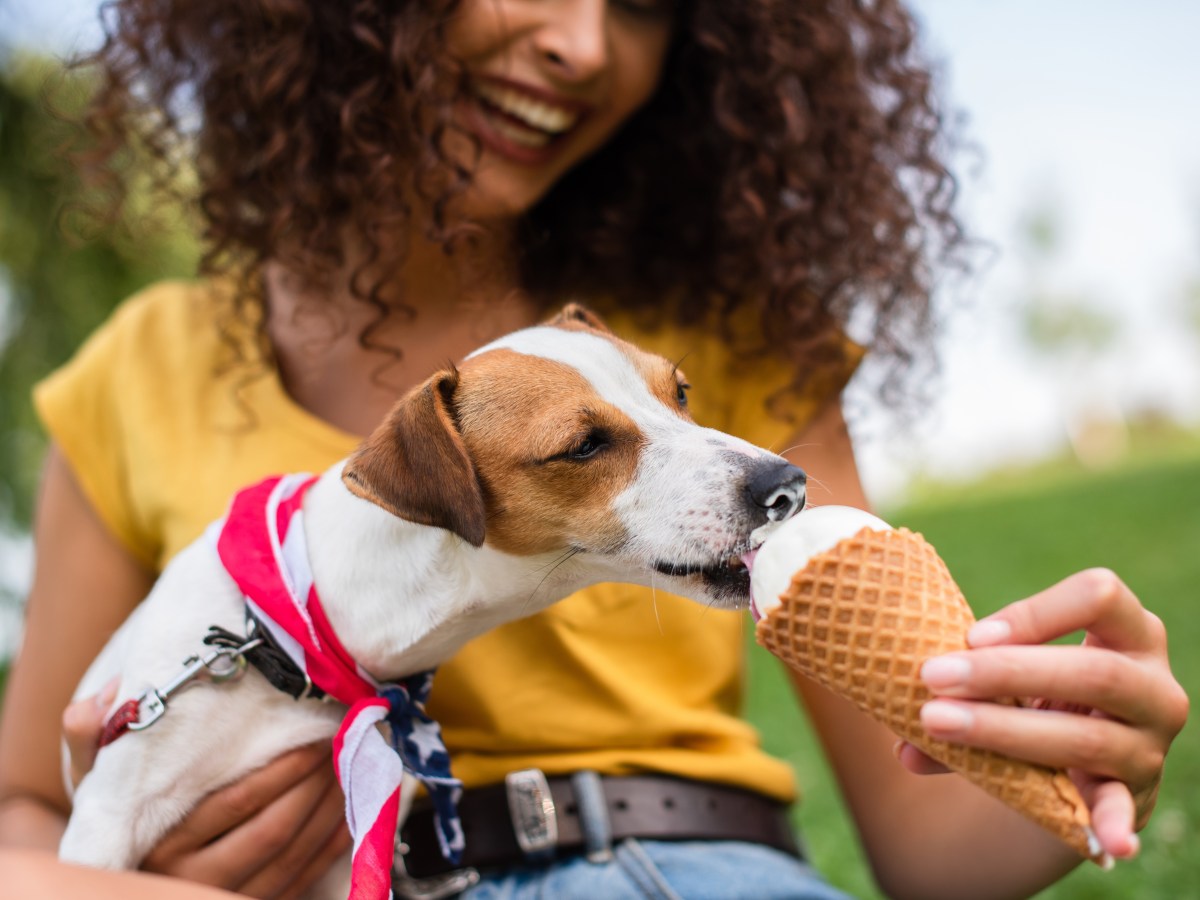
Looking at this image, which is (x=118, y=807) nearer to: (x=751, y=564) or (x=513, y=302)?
(x=751, y=564)

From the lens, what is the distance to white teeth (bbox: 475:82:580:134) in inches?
92.0

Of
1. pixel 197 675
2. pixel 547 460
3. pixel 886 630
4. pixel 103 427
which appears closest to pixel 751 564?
pixel 886 630

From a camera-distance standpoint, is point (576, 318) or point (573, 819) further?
point (576, 318)

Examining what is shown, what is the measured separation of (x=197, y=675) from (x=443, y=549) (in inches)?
18.8

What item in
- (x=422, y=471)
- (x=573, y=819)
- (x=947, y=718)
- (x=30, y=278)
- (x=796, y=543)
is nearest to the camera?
(x=947, y=718)

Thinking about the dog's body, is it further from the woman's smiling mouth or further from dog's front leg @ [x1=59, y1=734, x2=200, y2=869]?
the woman's smiling mouth

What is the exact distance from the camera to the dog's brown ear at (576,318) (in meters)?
2.11

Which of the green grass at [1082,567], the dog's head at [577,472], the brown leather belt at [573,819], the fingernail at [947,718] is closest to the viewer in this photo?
the fingernail at [947,718]

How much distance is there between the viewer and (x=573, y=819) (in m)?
2.05

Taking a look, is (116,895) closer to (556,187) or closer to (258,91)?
(258,91)

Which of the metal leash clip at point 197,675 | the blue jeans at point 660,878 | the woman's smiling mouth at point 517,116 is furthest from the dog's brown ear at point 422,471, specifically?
the woman's smiling mouth at point 517,116

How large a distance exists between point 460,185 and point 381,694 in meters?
1.10

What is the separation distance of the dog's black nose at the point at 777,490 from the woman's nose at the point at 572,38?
108 cm

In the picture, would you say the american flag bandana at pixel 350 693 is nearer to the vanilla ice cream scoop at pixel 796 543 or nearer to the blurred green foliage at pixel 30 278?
the vanilla ice cream scoop at pixel 796 543
